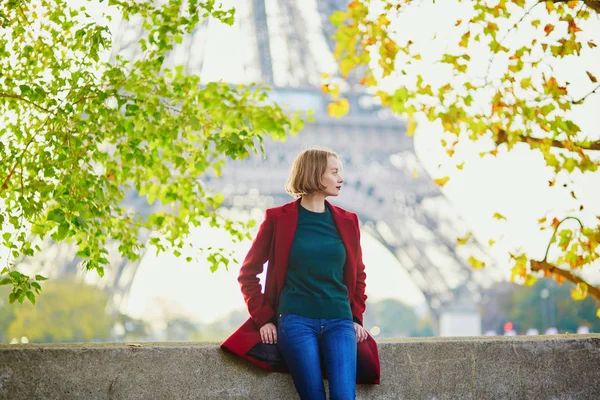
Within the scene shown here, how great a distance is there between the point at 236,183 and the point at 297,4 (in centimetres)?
928

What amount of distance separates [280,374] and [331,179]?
47.4 inches

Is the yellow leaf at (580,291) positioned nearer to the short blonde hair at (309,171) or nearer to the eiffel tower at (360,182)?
the short blonde hair at (309,171)

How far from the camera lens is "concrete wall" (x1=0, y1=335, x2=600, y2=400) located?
4211 mm

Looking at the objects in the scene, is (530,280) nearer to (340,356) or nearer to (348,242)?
(348,242)

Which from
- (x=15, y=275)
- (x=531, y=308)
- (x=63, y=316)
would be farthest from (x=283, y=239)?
(x=531, y=308)

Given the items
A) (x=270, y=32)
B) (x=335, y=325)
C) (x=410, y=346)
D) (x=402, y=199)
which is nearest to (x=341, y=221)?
(x=335, y=325)

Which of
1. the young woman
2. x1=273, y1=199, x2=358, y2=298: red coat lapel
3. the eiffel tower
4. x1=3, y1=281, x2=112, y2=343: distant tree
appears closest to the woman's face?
the young woman

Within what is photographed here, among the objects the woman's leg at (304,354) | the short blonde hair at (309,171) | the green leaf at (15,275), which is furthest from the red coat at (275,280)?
the green leaf at (15,275)

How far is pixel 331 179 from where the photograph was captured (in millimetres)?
3918

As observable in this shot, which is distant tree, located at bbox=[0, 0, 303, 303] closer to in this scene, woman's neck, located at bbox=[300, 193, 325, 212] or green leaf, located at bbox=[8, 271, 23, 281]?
green leaf, located at bbox=[8, 271, 23, 281]

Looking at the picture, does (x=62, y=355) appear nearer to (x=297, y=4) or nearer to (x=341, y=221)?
(x=341, y=221)

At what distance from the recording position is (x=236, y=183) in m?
29.9

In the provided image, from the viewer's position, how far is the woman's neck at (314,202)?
13.2 feet

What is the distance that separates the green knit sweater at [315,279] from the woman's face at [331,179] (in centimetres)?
23
